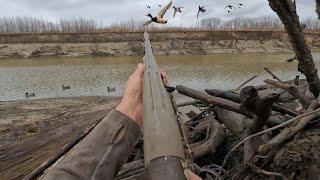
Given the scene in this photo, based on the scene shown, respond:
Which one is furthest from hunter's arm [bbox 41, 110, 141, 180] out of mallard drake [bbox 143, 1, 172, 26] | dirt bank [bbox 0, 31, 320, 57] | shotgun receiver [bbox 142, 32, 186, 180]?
dirt bank [bbox 0, 31, 320, 57]

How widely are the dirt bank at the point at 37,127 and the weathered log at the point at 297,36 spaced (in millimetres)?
4012

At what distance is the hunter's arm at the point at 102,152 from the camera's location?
1940 millimetres

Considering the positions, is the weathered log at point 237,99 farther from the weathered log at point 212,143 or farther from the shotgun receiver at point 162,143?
the shotgun receiver at point 162,143

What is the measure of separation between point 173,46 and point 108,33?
8.91 metres

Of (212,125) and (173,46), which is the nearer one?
(212,125)

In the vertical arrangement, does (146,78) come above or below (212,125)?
above

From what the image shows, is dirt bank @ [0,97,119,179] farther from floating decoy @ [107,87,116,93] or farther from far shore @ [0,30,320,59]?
far shore @ [0,30,320,59]

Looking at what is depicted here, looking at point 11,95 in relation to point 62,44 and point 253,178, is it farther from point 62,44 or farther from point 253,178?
point 62,44

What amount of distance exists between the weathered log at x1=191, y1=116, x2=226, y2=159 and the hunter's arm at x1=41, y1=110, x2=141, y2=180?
Result: 158cm

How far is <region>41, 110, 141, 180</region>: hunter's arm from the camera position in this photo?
1.94m

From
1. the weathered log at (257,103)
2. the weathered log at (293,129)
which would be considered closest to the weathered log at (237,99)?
the weathered log at (257,103)

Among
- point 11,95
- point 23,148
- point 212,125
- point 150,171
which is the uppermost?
point 150,171

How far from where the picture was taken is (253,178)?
276 cm

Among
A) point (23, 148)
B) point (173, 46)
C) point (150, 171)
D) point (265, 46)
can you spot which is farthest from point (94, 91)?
point (265, 46)
